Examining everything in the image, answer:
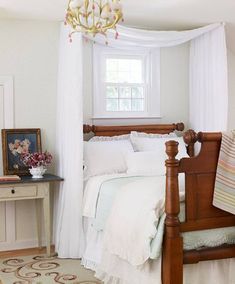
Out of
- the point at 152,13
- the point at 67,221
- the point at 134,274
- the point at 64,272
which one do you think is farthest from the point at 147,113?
the point at 134,274

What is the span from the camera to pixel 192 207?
10.7ft

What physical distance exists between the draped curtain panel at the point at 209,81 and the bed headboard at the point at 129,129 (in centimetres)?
27

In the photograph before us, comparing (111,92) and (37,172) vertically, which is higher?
(111,92)

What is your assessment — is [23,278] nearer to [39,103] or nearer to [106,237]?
[106,237]

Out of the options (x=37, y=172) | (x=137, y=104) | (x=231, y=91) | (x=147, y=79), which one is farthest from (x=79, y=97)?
(x=231, y=91)

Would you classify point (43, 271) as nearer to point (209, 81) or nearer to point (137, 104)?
point (137, 104)

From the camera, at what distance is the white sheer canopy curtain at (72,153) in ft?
15.2

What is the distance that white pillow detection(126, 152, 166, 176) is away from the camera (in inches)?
187

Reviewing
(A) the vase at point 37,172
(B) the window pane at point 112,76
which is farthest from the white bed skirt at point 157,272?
(B) the window pane at point 112,76

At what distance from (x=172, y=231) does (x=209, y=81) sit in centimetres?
268

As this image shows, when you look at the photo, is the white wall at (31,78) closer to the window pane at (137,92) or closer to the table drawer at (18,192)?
the table drawer at (18,192)

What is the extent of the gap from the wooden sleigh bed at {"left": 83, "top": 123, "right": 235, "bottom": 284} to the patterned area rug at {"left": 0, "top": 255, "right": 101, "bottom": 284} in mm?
1103

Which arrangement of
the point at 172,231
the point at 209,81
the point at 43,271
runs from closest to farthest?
the point at 172,231
the point at 43,271
the point at 209,81

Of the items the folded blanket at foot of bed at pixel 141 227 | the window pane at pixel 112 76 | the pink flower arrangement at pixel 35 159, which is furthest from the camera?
the window pane at pixel 112 76
